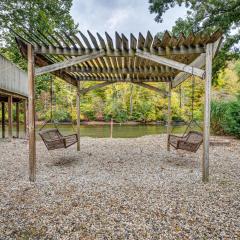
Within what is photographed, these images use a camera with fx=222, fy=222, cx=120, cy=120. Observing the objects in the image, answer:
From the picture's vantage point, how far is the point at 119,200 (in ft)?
9.70

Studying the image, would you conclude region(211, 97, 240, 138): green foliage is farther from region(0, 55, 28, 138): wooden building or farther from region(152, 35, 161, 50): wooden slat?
region(0, 55, 28, 138): wooden building

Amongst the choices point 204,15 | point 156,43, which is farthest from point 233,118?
point 156,43

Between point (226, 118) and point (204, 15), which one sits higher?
point (204, 15)

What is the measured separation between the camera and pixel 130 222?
2.38 metres

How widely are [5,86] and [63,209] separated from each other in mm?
6873

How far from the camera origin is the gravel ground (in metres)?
2.23

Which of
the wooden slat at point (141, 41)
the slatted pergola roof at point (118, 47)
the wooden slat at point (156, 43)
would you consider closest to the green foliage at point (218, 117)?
the slatted pergola roof at point (118, 47)

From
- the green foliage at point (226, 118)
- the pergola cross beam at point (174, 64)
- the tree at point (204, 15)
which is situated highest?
the tree at point (204, 15)

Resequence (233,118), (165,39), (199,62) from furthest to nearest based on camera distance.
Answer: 1. (233,118)
2. (199,62)
3. (165,39)

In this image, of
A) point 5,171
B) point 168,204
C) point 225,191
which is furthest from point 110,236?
point 5,171

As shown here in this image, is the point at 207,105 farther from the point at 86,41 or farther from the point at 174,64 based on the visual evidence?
the point at 86,41

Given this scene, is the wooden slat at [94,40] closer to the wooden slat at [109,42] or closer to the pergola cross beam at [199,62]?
the wooden slat at [109,42]

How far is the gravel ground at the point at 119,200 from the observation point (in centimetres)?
223

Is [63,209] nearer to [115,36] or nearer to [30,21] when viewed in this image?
[115,36]
